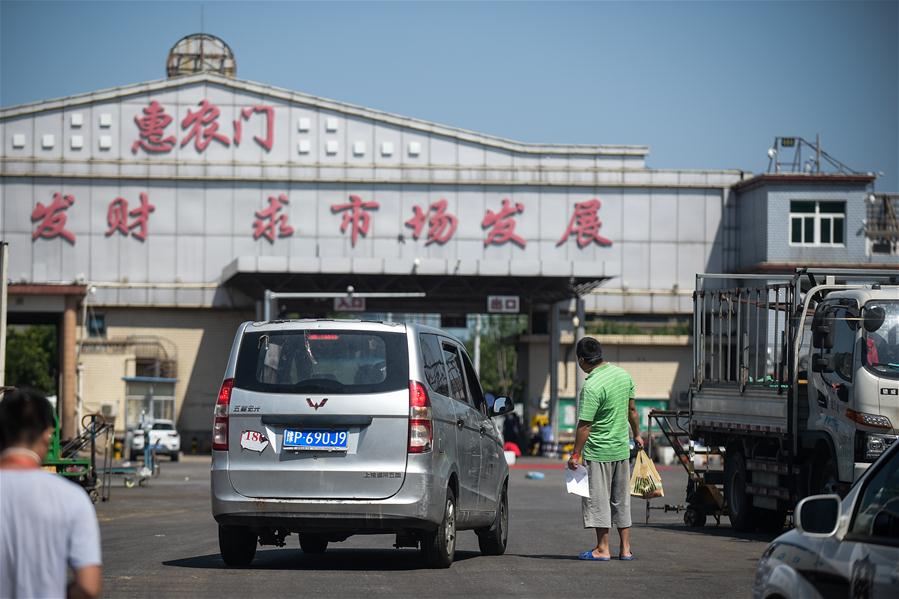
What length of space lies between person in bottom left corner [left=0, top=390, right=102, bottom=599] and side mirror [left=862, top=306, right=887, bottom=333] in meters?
12.1

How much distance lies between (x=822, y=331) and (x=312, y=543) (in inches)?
232

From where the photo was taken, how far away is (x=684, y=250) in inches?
2470

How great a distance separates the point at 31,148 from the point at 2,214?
3.07 m

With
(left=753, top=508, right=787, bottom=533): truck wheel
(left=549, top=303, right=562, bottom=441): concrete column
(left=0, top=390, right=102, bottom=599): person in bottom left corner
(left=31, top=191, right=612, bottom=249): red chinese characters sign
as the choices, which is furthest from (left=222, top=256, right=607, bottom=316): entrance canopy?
(left=0, top=390, right=102, bottom=599): person in bottom left corner

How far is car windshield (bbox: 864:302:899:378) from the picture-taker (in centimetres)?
1511

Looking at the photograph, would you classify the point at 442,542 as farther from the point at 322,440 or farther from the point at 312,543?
the point at 312,543

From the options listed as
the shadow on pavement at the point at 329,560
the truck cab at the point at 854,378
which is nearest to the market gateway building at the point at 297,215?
the truck cab at the point at 854,378

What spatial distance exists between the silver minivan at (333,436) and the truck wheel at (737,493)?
731 centimetres

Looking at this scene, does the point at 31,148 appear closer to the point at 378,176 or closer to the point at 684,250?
the point at 378,176

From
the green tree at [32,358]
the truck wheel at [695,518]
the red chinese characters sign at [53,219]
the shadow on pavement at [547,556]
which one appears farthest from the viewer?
the green tree at [32,358]

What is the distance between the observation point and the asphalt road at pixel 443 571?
10414mm

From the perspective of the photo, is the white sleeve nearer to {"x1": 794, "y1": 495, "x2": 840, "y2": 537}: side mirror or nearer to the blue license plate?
{"x1": 794, "y1": 495, "x2": 840, "y2": 537}: side mirror

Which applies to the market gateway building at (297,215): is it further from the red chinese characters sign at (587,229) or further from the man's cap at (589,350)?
the man's cap at (589,350)

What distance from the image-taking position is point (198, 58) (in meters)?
67.6
